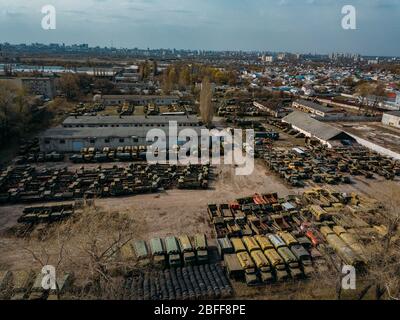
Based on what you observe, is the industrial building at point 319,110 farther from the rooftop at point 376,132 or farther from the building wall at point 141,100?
the building wall at point 141,100

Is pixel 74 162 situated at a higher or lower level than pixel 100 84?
lower

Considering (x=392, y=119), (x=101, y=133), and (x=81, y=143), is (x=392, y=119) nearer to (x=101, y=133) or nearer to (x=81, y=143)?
(x=101, y=133)

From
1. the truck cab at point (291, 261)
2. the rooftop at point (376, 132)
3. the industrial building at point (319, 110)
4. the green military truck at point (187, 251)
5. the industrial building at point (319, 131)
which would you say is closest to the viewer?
the truck cab at point (291, 261)

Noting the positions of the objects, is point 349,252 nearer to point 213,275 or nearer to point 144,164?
point 213,275

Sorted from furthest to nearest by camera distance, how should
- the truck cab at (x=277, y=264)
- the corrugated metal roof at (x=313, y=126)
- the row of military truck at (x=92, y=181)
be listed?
the corrugated metal roof at (x=313, y=126) → the row of military truck at (x=92, y=181) → the truck cab at (x=277, y=264)

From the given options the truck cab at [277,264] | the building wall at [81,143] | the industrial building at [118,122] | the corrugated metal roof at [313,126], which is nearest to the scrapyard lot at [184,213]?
the truck cab at [277,264]
